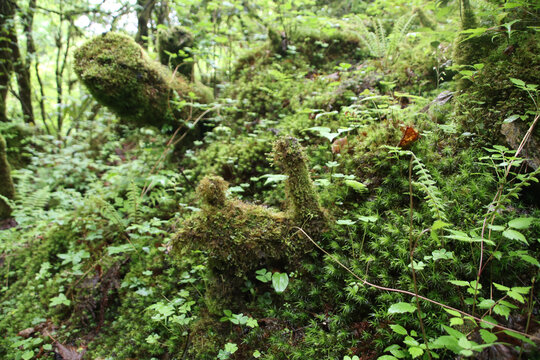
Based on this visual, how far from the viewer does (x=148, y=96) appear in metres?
4.40

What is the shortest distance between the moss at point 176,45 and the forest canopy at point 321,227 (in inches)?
4.5

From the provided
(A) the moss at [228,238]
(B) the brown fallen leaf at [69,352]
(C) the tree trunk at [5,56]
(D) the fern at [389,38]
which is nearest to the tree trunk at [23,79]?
(C) the tree trunk at [5,56]

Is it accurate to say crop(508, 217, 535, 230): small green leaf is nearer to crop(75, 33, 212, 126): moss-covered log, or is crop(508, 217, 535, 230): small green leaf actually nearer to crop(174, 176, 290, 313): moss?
crop(174, 176, 290, 313): moss

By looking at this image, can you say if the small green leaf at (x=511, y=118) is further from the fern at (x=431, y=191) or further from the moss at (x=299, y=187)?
the moss at (x=299, y=187)

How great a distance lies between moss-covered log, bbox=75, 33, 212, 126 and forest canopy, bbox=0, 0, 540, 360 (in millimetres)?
28

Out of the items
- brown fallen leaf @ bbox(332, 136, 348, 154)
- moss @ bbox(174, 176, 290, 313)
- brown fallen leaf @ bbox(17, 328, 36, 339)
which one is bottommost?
brown fallen leaf @ bbox(17, 328, 36, 339)

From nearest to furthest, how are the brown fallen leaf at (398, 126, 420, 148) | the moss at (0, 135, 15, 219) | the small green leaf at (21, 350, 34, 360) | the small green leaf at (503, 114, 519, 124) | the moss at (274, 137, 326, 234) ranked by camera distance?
the small green leaf at (503, 114, 519, 124) < the moss at (274, 137, 326, 234) < the brown fallen leaf at (398, 126, 420, 148) < the small green leaf at (21, 350, 34, 360) < the moss at (0, 135, 15, 219)

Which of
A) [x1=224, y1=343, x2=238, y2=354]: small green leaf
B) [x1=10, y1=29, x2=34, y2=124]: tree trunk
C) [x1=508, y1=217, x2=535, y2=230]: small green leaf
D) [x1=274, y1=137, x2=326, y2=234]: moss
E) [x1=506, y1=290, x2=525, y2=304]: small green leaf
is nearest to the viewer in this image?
[x1=506, y1=290, x2=525, y2=304]: small green leaf

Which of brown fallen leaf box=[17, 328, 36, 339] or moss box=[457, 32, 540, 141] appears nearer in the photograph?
moss box=[457, 32, 540, 141]

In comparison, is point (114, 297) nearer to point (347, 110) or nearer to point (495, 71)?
point (347, 110)

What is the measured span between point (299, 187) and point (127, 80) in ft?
11.6

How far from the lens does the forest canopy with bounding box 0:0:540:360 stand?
5.69 ft

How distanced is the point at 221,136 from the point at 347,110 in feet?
7.93

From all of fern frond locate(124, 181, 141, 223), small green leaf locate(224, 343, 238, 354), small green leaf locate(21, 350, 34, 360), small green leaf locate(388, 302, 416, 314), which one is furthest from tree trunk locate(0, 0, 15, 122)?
small green leaf locate(388, 302, 416, 314)
